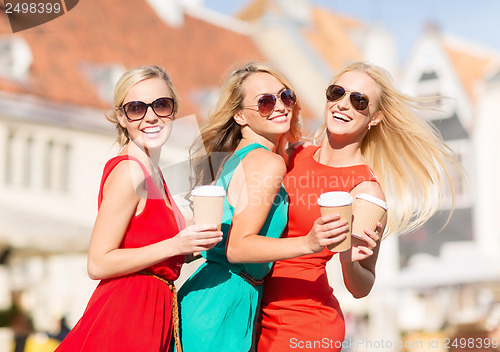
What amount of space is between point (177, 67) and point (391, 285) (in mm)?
12239

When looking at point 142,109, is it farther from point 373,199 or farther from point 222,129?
point 373,199

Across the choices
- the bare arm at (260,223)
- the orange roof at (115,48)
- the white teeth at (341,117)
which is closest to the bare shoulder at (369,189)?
the white teeth at (341,117)

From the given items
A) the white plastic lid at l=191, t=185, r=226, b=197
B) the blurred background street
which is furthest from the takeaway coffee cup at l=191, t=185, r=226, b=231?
→ the blurred background street

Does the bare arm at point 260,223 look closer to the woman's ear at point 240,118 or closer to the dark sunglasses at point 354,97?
the woman's ear at point 240,118

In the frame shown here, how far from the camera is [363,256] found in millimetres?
3033

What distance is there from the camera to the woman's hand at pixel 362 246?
3002mm

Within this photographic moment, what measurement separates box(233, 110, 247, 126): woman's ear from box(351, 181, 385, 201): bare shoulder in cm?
61

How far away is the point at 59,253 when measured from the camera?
1502 centimetres

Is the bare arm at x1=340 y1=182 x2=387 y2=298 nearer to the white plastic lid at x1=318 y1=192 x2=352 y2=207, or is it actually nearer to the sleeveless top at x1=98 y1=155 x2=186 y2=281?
the white plastic lid at x1=318 y1=192 x2=352 y2=207

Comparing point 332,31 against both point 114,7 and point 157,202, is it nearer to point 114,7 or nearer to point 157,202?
point 114,7

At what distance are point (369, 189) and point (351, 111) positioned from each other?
418 millimetres

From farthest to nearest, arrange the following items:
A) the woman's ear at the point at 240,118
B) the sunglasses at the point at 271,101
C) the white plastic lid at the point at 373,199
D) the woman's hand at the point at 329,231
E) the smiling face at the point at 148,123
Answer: the woman's ear at the point at 240,118 → the sunglasses at the point at 271,101 → the smiling face at the point at 148,123 → the white plastic lid at the point at 373,199 → the woman's hand at the point at 329,231

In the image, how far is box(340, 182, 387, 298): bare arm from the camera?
3025 millimetres

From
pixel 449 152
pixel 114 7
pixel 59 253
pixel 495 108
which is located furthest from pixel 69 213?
pixel 449 152
